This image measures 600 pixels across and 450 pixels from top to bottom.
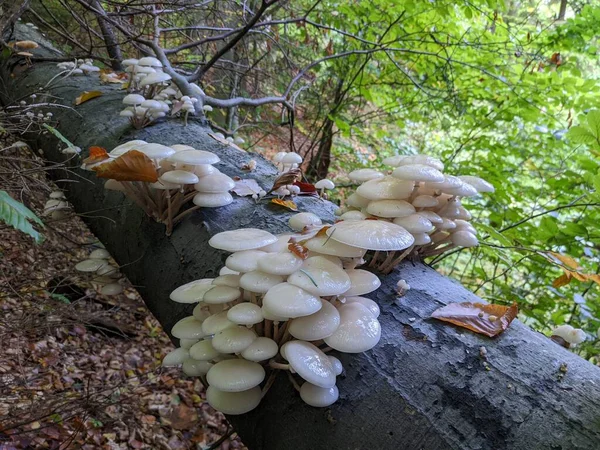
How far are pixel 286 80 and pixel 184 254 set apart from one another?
583 cm

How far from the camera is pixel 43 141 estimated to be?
3.55 meters

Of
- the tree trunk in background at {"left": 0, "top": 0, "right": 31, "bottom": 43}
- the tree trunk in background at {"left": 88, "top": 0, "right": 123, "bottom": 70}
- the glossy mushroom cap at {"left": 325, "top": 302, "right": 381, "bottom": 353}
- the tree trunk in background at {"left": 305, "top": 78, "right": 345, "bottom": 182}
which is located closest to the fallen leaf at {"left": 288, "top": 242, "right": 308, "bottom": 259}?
the glossy mushroom cap at {"left": 325, "top": 302, "right": 381, "bottom": 353}

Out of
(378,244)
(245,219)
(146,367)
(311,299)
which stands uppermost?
(378,244)

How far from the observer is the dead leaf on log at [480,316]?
1385 millimetres

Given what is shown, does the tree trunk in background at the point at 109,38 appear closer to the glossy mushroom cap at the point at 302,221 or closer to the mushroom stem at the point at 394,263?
the glossy mushroom cap at the point at 302,221

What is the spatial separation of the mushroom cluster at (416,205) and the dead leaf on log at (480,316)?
28 centimetres

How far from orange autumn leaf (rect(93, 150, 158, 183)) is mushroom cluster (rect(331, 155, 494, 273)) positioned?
87 centimetres

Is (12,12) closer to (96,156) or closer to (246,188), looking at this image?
(96,156)

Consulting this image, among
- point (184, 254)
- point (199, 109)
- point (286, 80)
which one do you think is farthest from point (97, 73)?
point (286, 80)

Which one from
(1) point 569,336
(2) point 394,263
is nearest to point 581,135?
(1) point 569,336

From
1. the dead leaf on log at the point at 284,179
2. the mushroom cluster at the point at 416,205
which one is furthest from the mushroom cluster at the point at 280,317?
the dead leaf on log at the point at 284,179

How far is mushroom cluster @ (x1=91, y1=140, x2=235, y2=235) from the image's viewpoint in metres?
1.75

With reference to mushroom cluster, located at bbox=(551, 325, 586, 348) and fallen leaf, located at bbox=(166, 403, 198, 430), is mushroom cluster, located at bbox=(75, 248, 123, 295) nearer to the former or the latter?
fallen leaf, located at bbox=(166, 403, 198, 430)

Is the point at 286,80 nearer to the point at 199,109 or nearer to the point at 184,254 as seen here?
the point at 199,109
